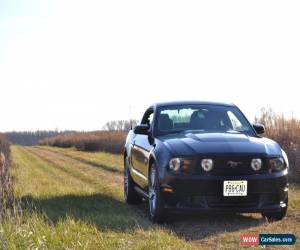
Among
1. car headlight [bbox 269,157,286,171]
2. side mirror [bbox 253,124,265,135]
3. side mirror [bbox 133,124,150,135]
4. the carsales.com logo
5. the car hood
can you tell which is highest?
side mirror [bbox 133,124,150,135]

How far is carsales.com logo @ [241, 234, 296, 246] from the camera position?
6.93m

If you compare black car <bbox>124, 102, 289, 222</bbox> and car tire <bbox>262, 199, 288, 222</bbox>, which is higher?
black car <bbox>124, 102, 289, 222</bbox>

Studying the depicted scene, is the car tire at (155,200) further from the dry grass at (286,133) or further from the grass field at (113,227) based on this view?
the dry grass at (286,133)

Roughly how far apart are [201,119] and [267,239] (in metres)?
2.88

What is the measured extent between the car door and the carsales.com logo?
2406 mm

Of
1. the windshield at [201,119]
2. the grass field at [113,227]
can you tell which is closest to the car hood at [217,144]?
the windshield at [201,119]

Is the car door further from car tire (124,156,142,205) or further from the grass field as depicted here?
the grass field

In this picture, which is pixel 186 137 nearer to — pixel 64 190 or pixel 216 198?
pixel 216 198

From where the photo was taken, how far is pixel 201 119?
9500 mm

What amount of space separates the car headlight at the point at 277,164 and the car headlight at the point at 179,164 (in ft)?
3.86

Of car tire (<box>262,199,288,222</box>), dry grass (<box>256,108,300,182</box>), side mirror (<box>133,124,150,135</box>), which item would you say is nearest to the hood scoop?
side mirror (<box>133,124,150,135</box>)

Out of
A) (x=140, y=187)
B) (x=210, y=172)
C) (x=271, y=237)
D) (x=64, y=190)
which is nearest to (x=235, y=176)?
(x=210, y=172)

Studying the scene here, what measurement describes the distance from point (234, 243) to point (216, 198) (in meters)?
0.99

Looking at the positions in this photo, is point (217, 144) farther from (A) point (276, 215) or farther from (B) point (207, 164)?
(A) point (276, 215)
